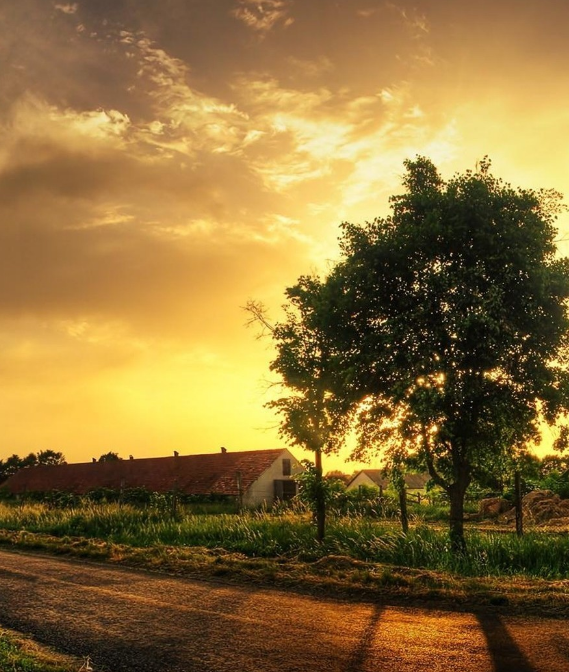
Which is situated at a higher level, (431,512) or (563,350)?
(563,350)

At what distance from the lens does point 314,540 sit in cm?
1795

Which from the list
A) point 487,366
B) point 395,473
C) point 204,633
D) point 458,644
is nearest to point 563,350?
point 487,366

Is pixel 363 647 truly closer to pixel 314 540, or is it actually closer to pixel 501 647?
pixel 501 647

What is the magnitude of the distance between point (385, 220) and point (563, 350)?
6.27 metres

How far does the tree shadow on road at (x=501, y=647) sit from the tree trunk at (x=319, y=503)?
984 cm

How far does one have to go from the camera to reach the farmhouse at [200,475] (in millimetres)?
52188

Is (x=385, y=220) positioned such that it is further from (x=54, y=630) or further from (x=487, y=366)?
(x=54, y=630)

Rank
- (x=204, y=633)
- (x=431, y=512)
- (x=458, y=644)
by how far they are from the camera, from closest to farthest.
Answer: (x=458, y=644) < (x=204, y=633) < (x=431, y=512)

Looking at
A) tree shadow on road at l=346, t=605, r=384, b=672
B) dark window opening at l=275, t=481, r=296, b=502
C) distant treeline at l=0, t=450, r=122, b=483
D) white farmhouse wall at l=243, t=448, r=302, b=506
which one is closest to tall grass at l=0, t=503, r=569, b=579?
tree shadow on road at l=346, t=605, r=384, b=672

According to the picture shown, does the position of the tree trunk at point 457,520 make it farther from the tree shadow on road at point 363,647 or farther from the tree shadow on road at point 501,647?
the tree shadow on road at point 363,647

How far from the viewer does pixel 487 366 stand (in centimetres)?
1680

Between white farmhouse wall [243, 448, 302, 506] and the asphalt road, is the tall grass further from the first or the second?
white farmhouse wall [243, 448, 302, 506]

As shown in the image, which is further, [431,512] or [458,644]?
[431,512]

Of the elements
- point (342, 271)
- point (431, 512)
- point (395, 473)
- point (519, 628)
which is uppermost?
point (342, 271)
